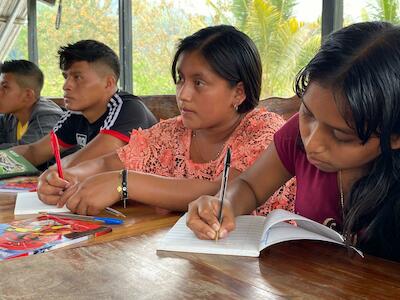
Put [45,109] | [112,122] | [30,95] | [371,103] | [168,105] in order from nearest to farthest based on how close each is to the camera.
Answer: [371,103] < [112,122] < [168,105] < [45,109] < [30,95]

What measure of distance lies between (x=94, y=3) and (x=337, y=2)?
3244mm

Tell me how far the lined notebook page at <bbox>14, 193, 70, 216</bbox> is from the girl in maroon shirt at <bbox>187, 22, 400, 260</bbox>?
1.39 ft

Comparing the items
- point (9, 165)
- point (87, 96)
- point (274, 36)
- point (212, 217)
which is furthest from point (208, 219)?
point (274, 36)

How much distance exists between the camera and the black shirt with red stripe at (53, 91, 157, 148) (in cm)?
197

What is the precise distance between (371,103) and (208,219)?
348 mm

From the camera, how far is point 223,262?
0.72 m

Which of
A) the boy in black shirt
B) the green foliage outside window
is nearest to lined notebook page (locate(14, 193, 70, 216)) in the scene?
the boy in black shirt

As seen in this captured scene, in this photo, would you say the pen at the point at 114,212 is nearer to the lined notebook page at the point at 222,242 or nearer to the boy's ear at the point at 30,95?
the lined notebook page at the point at 222,242

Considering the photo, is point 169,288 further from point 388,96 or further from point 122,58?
point 122,58

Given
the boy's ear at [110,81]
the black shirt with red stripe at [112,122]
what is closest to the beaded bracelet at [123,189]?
the black shirt with red stripe at [112,122]

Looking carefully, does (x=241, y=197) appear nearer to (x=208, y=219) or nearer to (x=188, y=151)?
(x=208, y=219)

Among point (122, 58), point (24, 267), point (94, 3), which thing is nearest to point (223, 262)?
point (24, 267)

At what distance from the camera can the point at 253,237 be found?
836mm

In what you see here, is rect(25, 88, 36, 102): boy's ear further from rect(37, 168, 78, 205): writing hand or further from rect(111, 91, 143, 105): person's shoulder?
rect(37, 168, 78, 205): writing hand
